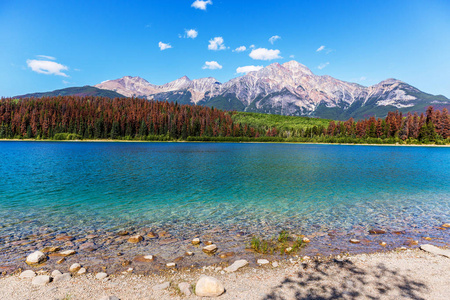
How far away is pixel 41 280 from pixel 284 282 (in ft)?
30.7

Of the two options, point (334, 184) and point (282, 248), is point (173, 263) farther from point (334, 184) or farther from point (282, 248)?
point (334, 184)

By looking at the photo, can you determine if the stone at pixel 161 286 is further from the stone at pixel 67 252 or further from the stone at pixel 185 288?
the stone at pixel 67 252

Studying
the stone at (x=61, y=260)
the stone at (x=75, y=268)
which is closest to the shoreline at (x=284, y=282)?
the stone at (x=75, y=268)

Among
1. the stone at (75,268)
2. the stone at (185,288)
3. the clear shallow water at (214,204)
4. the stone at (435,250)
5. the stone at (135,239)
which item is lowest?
the clear shallow water at (214,204)

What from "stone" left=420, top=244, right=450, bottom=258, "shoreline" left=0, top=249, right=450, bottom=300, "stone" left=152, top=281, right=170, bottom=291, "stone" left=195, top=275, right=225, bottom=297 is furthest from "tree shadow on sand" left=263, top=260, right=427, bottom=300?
"stone" left=420, top=244, right=450, bottom=258

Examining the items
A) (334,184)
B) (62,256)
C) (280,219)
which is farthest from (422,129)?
(62,256)

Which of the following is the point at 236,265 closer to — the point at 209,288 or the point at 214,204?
the point at 209,288

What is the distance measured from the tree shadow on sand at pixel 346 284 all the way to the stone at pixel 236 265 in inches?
82.2

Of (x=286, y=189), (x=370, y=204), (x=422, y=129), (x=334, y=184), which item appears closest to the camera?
(x=370, y=204)

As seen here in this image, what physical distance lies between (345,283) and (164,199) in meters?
18.9

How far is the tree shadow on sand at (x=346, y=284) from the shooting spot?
8289 millimetres

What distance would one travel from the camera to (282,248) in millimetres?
12664

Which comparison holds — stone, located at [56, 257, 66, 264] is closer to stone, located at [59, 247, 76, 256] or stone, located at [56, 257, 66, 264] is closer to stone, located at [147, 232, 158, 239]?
stone, located at [59, 247, 76, 256]

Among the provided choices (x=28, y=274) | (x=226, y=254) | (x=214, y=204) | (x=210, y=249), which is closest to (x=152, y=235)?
(x=210, y=249)
